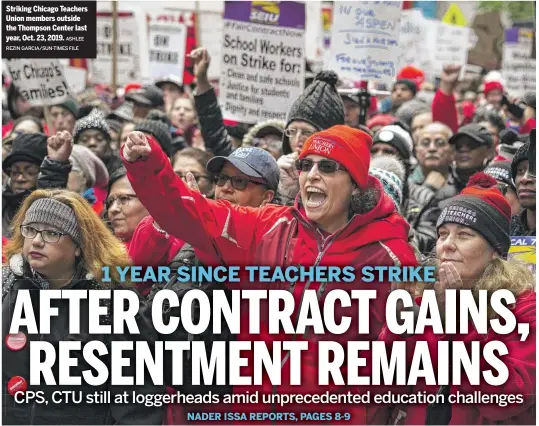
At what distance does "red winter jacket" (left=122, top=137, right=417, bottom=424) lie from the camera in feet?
15.8

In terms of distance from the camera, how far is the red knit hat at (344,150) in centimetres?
487

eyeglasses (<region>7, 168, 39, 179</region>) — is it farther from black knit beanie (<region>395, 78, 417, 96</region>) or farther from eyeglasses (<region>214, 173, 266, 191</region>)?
black knit beanie (<region>395, 78, 417, 96</region>)

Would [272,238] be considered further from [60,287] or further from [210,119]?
[210,119]

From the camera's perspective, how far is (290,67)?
28.1 feet

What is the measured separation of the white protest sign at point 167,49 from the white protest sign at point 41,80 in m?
5.04

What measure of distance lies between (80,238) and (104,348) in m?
0.53

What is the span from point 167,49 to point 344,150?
10045mm

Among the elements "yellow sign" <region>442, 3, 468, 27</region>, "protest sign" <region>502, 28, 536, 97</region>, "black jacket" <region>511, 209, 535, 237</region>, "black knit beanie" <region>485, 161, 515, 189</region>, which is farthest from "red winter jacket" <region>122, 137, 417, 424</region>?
"yellow sign" <region>442, 3, 468, 27</region>

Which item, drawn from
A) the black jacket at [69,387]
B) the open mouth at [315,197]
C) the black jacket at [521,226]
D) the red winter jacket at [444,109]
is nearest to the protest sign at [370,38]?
the red winter jacket at [444,109]

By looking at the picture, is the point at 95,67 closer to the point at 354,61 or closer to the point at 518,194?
the point at 354,61

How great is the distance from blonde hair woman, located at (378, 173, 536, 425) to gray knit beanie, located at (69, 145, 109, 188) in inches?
119

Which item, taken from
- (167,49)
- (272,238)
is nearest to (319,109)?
(272,238)

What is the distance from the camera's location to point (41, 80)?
9.31m

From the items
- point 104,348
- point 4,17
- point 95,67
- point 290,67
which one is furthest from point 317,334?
point 95,67
